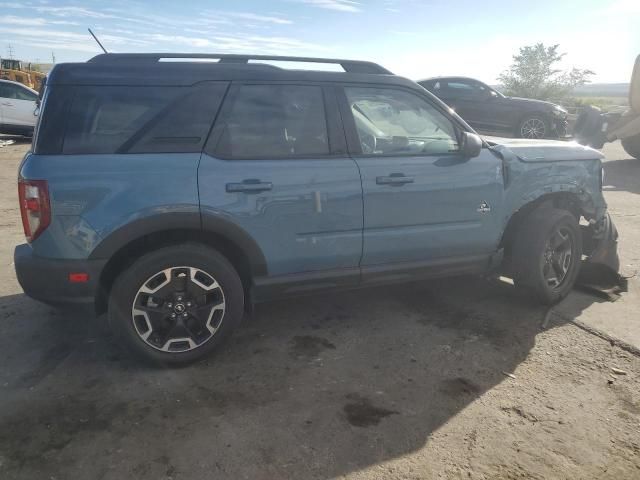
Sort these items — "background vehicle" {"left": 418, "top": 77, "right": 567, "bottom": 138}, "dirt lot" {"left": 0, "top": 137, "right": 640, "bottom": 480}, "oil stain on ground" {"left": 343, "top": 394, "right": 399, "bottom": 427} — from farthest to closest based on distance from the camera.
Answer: "background vehicle" {"left": 418, "top": 77, "right": 567, "bottom": 138} → "oil stain on ground" {"left": 343, "top": 394, "right": 399, "bottom": 427} → "dirt lot" {"left": 0, "top": 137, "right": 640, "bottom": 480}

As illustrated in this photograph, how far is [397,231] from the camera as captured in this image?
12.1 feet

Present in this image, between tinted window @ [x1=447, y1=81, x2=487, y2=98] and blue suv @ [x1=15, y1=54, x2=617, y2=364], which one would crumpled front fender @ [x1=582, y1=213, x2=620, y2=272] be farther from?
tinted window @ [x1=447, y1=81, x2=487, y2=98]

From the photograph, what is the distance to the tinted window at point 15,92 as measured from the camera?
1450 cm

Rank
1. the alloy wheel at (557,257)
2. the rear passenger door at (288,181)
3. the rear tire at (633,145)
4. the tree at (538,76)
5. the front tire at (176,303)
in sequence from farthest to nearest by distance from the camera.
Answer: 1. the tree at (538,76)
2. the rear tire at (633,145)
3. the alloy wheel at (557,257)
4. the rear passenger door at (288,181)
5. the front tire at (176,303)

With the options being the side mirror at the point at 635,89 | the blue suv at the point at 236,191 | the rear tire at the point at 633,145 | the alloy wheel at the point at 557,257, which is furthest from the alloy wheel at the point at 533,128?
the blue suv at the point at 236,191

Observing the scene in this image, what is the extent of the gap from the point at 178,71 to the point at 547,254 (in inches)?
125

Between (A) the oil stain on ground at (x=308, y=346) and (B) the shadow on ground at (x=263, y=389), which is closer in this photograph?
(B) the shadow on ground at (x=263, y=389)

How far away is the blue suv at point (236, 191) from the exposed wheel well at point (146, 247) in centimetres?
1

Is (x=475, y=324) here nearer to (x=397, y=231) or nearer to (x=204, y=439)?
(x=397, y=231)

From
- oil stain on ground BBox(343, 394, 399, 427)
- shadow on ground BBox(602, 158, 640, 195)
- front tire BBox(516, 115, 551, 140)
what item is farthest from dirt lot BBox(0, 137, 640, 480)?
front tire BBox(516, 115, 551, 140)

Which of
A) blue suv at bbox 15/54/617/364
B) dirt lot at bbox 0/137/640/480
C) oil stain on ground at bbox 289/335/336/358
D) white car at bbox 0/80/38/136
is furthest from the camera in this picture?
white car at bbox 0/80/38/136

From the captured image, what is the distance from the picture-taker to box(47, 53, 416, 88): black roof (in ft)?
9.99

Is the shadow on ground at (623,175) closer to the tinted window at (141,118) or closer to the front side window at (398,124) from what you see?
the front side window at (398,124)

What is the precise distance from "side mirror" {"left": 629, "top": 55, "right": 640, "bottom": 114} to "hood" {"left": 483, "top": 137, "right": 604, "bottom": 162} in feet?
33.0
